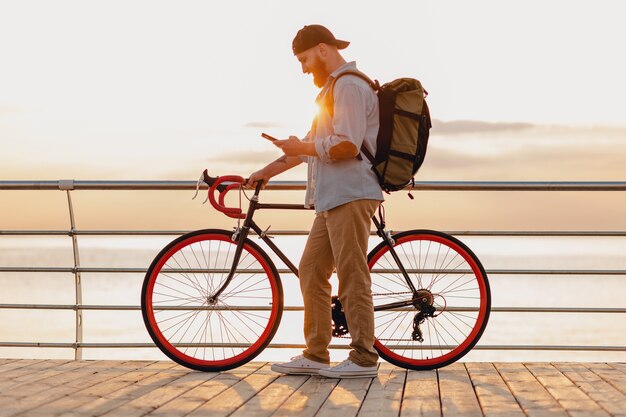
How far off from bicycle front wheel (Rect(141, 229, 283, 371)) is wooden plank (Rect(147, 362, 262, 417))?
105 millimetres

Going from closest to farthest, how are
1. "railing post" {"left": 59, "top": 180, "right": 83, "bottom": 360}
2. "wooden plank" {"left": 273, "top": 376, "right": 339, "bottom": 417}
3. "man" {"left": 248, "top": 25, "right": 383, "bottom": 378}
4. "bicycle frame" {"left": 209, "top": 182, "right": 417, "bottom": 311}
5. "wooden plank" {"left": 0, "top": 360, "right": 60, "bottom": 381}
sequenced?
"wooden plank" {"left": 273, "top": 376, "right": 339, "bottom": 417}, "man" {"left": 248, "top": 25, "right": 383, "bottom": 378}, "wooden plank" {"left": 0, "top": 360, "right": 60, "bottom": 381}, "bicycle frame" {"left": 209, "top": 182, "right": 417, "bottom": 311}, "railing post" {"left": 59, "top": 180, "right": 83, "bottom": 360}

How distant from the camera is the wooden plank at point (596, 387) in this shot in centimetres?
434

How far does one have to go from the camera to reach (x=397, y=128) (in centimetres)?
491

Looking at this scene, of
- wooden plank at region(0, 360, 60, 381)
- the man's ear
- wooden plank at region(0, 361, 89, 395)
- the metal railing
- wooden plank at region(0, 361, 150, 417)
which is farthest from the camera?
the metal railing

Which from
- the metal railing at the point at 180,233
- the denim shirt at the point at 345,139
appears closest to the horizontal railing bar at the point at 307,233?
the metal railing at the point at 180,233

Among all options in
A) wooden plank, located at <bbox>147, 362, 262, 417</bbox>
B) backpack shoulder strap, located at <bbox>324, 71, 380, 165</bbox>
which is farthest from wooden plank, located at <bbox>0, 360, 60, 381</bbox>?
backpack shoulder strap, located at <bbox>324, 71, 380, 165</bbox>

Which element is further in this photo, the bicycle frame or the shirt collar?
the bicycle frame

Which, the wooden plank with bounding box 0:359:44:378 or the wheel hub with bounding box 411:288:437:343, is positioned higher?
the wheel hub with bounding box 411:288:437:343

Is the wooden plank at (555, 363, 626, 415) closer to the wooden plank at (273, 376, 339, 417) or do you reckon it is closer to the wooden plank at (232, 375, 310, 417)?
the wooden plank at (273, 376, 339, 417)

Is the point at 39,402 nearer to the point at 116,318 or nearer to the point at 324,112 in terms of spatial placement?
the point at 324,112

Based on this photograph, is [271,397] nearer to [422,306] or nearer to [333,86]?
[422,306]

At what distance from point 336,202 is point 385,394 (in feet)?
3.24

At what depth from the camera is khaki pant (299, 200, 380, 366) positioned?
4.96 m

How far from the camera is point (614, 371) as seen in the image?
5254 mm
